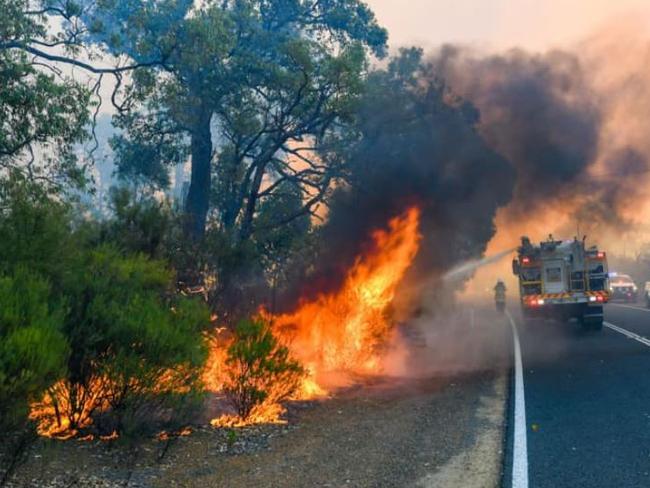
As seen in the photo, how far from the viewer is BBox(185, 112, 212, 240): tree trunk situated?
59.3ft

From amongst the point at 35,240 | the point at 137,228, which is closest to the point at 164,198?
the point at 137,228

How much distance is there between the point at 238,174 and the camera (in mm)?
21641

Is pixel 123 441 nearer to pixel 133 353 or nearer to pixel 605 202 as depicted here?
pixel 133 353

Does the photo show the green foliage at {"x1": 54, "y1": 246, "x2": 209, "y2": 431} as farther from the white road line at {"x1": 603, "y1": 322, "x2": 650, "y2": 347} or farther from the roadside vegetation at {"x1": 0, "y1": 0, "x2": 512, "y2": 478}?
the white road line at {"x1": 603, "y1": 322, "x2": 650, "y2": 347}

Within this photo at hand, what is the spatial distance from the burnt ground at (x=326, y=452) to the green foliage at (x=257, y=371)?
47 centimetres

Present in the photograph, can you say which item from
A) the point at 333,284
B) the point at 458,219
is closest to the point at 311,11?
the point at 458,219

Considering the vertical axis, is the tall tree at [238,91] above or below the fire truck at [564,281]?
above

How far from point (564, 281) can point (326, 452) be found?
15725 millimetres

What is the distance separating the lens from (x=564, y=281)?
20.3 meters

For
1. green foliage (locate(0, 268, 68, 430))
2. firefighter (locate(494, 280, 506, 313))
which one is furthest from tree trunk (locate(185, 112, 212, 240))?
firefighter (locate(494, 280, 506, 313))

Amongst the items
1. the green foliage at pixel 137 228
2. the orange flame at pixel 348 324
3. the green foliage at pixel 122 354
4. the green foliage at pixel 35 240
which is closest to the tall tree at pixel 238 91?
the green foliage at pixel 137 228

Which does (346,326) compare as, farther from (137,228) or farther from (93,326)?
(93,326)

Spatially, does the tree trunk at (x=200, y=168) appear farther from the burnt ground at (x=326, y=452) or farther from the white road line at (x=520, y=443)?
the white road line at (x=520, y=443)

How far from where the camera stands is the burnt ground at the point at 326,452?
5.85m
